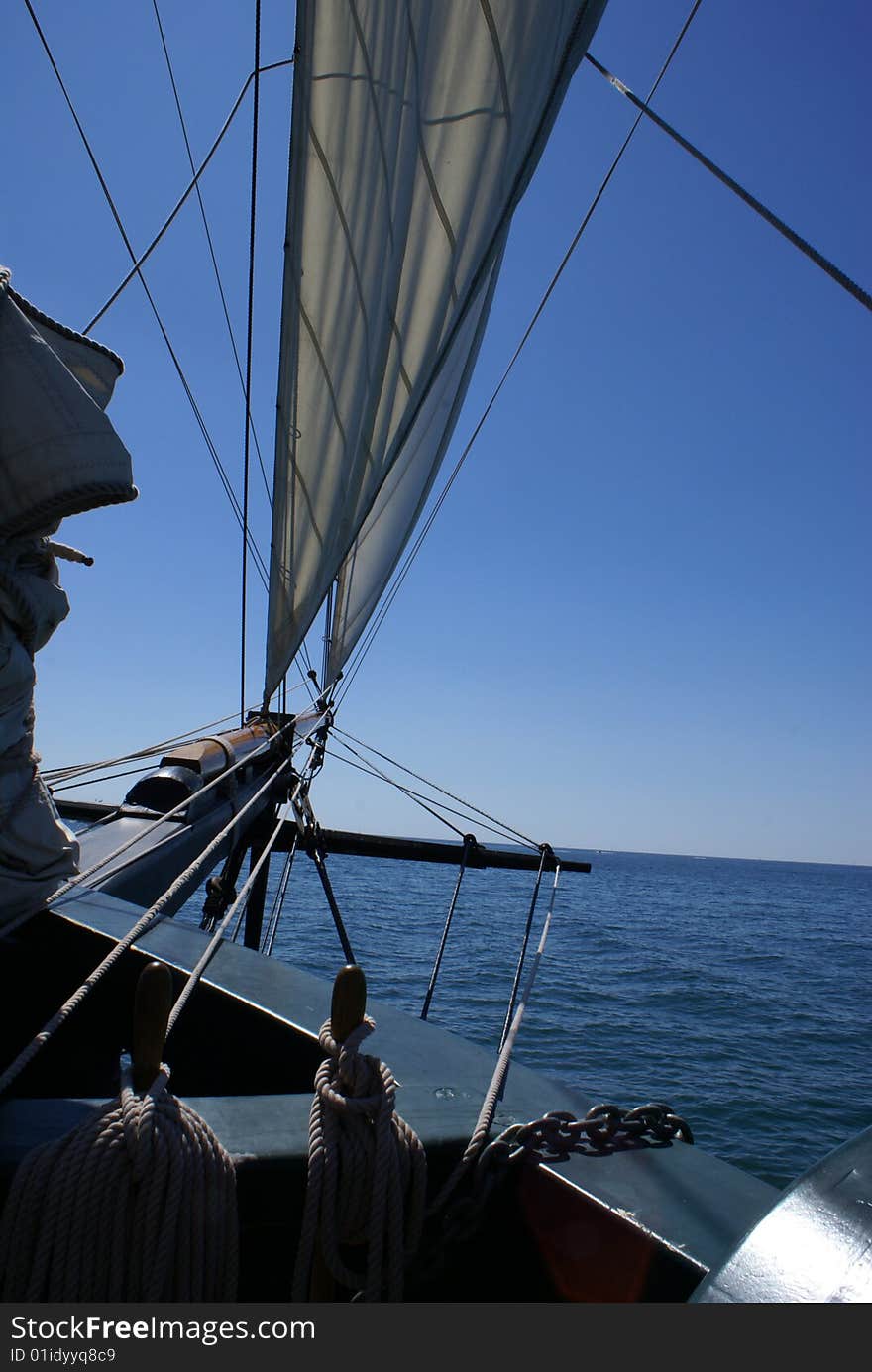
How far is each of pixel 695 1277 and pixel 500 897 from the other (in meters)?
37.3

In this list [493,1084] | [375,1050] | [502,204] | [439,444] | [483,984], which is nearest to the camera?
[493,1084]

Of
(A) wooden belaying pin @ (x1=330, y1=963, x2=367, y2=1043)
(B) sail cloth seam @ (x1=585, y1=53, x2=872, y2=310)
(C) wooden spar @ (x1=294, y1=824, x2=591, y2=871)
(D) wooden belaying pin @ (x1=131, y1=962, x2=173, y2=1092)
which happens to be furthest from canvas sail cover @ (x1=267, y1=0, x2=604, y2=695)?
(C) wooden spar @ (x1=294, y1=824, x2=591, y2=871)

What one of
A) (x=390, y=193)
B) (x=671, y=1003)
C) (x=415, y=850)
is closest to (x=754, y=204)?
(x=390, y=193)

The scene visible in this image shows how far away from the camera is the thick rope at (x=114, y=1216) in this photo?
1.17m

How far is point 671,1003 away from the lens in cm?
1533

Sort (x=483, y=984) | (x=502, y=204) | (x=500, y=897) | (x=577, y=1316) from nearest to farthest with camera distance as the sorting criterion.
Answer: (x=577, y=1316)
(x=502, y=204)
(x=483, y=984)
(x=500, y=897)

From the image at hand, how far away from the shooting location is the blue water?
9.41 m

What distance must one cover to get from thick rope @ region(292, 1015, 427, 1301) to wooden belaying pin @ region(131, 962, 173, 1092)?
0.86ft

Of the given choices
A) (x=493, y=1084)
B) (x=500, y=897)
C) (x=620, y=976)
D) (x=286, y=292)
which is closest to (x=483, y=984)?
(x=620, y=976)

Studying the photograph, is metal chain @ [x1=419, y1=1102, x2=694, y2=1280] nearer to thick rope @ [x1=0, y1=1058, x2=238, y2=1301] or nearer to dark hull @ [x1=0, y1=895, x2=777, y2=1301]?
dark hull @ [x1=0, y1=895, x2=777, y2=1301]

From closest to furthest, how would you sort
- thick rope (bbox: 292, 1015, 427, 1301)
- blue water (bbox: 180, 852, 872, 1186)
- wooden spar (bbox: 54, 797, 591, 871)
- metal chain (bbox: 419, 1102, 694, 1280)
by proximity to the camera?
thick rope (bbox: 292, 1015, 427, 1301) < metal chain (bbox: 419, 1102, 694, 1280) < wooden spar (bbox: 54, 797, 591, 871) < blue water (bbox: 180, 852, 872, 1186)

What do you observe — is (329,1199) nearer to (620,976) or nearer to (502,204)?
(502,204)

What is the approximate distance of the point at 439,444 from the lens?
7535 mm

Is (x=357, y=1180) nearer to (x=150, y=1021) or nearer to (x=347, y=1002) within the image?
(x=347, y=1002)
